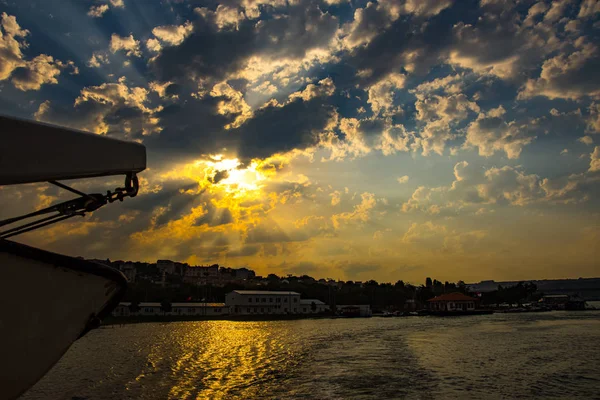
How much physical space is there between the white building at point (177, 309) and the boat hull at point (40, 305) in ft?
389

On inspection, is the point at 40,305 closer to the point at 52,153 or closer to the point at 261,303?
the point at 52,153

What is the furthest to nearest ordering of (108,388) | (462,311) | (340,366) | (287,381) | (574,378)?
(462,311) < (340,366) < (574,378) < (287,381) < (108,388)

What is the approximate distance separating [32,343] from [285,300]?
140472 millimetres

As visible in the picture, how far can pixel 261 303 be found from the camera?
140 m

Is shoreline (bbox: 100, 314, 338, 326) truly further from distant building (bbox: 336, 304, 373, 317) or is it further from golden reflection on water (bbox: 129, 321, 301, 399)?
golden reflection on water (bbox: 129, 321, 301, 399)

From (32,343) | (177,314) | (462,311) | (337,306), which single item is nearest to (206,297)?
(177,314)

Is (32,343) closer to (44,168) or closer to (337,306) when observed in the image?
(44,168)

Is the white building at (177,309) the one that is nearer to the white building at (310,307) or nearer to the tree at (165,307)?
the tree at (165,307)

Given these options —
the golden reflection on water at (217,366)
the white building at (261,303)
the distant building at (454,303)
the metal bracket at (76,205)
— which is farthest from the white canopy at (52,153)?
the distant building at (454,303)

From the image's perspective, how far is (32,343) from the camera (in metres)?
10.6

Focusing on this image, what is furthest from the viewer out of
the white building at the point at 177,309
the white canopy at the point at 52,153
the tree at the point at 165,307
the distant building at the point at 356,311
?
the distant building at the point at 356,311

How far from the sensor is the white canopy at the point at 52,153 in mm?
8719

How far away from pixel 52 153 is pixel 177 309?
127 meters

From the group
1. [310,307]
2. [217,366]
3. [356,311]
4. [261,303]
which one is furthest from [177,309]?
[217,366]
